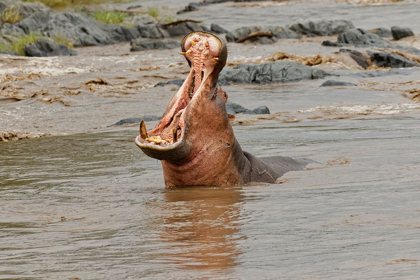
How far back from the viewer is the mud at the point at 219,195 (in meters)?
3.67

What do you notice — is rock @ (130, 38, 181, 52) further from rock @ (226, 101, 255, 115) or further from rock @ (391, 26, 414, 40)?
rock @ (226, 101, 255, 115)

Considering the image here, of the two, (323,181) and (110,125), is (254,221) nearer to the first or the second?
(323,181)

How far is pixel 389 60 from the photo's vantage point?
58.5 feet

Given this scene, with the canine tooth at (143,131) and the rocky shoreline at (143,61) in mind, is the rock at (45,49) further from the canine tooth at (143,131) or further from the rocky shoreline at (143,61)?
the canine tooth at (143,131)

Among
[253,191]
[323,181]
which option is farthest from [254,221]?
[323,181]

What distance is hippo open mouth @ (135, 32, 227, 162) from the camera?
5531 millimetres

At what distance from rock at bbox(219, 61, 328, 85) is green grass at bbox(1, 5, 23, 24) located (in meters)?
12.2

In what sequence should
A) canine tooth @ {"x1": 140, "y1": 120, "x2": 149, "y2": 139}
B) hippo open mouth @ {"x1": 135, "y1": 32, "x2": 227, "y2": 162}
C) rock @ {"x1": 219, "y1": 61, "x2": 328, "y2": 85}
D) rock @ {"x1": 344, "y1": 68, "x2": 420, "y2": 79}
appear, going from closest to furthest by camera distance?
canine tooth @ {"x1": 140, "y1": 120, "x2": 149, "y2": 139} < hippo open mouth @ {"x1": 135, "y1": 32, "x2": 227, "y2": 162} < rock @ {"x1": 219, "y1": 61, "x2": 328, "y2": 85} < rock @ {"x1": 344, "y1": 68, "x2": 420, "y2": 79}

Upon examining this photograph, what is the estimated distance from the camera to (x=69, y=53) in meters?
21.3

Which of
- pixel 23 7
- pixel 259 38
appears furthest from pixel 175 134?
pixel 23 7

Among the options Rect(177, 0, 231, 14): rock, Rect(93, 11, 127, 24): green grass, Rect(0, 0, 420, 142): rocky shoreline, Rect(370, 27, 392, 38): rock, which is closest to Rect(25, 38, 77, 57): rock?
Rect(0, 0, 420, 142): rocky shoreline

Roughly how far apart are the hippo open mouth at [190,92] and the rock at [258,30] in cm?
1687

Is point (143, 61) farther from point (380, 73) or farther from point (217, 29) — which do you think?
point (217, 29)

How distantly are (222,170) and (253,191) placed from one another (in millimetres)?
292
